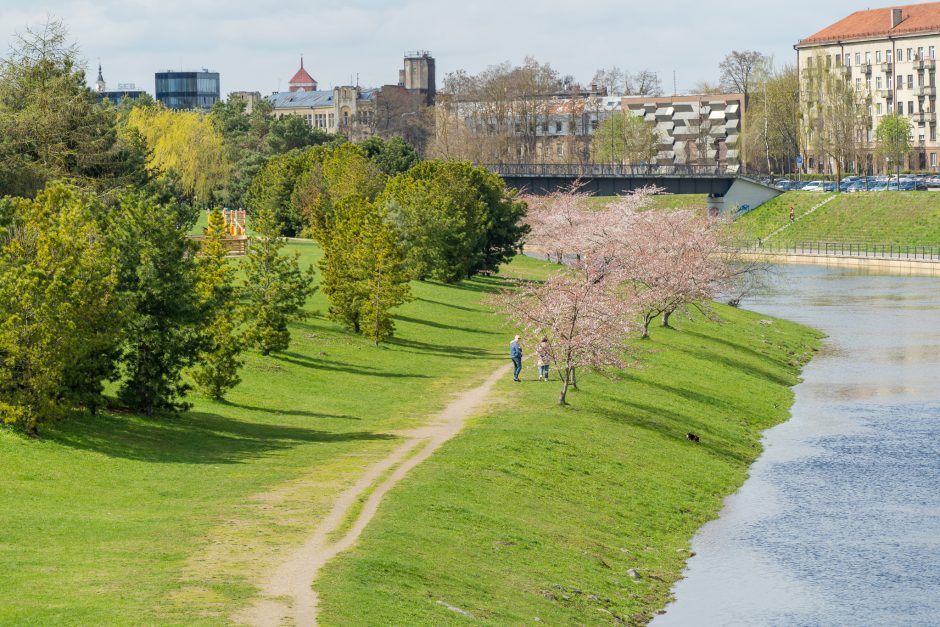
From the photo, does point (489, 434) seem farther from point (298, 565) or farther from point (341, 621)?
point (341, 621)

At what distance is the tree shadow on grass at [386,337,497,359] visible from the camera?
68562mm

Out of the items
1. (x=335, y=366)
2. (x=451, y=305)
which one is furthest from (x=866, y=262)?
(x=335, y=366)

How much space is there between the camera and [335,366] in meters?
61.0

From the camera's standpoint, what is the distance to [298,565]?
2959cm

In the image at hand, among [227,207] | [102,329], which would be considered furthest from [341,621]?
[227,207]

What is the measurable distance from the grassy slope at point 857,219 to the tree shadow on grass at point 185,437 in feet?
354

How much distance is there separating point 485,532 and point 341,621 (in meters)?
10.4

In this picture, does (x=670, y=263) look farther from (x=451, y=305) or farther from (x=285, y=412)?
(x=285, y=412)

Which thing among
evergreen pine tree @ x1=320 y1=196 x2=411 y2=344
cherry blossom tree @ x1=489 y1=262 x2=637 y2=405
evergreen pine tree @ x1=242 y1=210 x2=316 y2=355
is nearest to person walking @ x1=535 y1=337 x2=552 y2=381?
cherry blossom tree @ x1=489 y1=262 x2=637 y2=405

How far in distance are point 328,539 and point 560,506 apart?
11.2m

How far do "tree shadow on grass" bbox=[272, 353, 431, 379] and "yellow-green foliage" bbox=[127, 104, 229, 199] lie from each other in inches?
3231

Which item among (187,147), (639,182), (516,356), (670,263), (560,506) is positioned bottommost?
(560,506)

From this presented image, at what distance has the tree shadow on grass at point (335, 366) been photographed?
197 ft

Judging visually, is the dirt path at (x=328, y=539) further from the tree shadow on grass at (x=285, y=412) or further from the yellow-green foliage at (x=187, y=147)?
the yellow-green foliage at (x=187, y=147)
